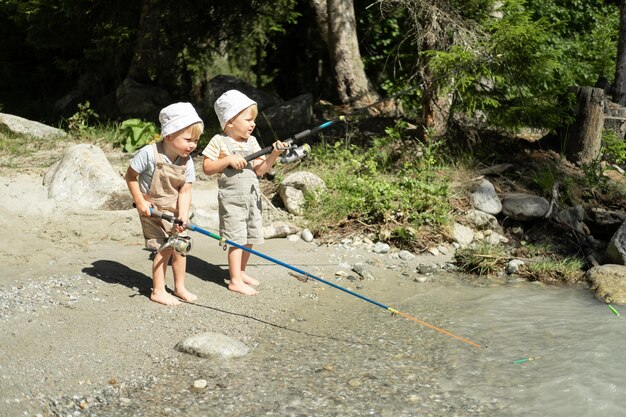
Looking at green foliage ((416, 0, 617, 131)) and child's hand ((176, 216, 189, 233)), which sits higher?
green foliage ((416, 0, 617, 131))

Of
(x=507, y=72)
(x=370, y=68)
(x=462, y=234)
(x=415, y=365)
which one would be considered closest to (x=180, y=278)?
(x=415, y=365)

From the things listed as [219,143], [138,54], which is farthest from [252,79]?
[219,143]

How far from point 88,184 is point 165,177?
2560 mm

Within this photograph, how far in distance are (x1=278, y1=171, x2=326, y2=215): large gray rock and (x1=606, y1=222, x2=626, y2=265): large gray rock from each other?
9.98 feet

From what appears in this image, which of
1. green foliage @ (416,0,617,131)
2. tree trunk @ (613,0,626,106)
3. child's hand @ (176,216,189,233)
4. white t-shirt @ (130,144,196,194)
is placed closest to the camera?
child's hand @ (176,216,189,233)

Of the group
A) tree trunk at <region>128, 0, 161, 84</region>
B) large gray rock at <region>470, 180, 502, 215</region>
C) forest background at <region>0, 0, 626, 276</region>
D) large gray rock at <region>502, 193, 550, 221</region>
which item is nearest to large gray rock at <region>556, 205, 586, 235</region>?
large gray rock at <region>502, 193, 550, 221</region>

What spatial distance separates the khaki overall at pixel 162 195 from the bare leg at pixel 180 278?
0.73 ft

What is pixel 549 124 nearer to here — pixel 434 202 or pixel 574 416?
pixel 434 202

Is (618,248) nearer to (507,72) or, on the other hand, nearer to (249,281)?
(507,72)

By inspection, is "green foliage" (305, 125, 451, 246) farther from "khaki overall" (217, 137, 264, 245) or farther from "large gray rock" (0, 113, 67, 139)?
"large gray rock" (0, 113, 67, 139)

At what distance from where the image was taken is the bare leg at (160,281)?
5.57 metres

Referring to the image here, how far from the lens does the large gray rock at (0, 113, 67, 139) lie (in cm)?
1021

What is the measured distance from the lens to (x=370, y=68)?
1259cm

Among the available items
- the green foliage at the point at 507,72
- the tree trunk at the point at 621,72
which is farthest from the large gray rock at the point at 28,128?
the tree trunk at the point at 621,72
